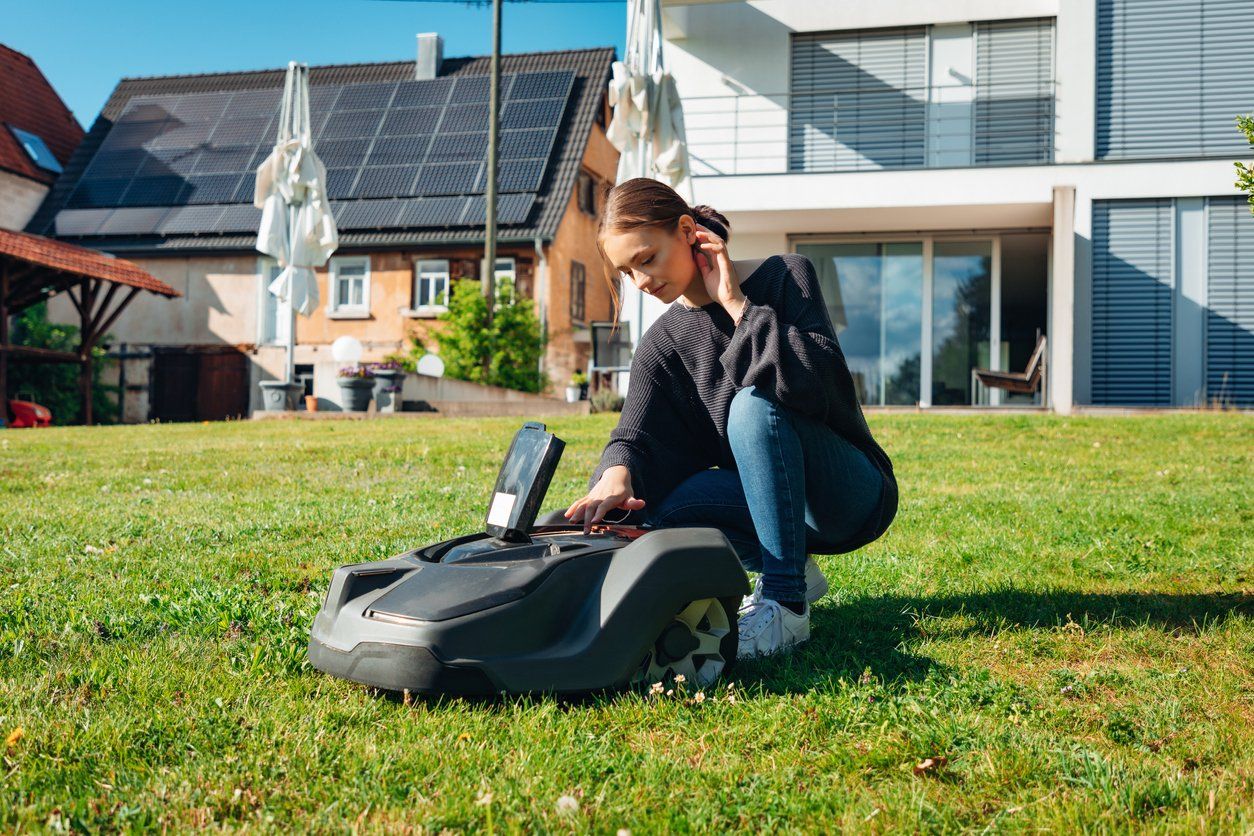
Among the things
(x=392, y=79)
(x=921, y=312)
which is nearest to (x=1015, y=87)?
(x=921, y=312)

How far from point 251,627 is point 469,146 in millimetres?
23684

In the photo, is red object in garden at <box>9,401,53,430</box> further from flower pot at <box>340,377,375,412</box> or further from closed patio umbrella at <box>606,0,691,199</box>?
closed patio umbrella at <box>606,0,691,199</box>

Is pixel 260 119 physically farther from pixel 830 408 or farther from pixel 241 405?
pixel 830 408

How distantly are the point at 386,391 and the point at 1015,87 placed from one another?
32.4 feet

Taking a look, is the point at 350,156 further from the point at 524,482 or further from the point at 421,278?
the point at 524,482

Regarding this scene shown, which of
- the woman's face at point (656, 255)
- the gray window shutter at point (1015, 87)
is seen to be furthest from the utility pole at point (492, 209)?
the woman's face at point (656, 255)

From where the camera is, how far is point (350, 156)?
2686 centimetres

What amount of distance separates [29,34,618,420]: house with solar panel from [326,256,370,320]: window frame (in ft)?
0.15

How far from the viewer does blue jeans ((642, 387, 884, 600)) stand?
9.94 ft

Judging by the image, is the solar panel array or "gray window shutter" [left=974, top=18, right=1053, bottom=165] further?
the solar panel array

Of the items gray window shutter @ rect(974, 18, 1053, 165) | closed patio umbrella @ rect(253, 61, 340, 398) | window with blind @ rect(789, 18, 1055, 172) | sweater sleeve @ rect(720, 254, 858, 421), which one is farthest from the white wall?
sweater sleeve @ rect(720, 254, 858, 421)

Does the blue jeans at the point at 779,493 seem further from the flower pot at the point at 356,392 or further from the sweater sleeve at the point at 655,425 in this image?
the flower pot at the point at 356,392

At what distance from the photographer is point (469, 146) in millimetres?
25859

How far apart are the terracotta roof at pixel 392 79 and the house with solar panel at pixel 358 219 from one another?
0.05m
